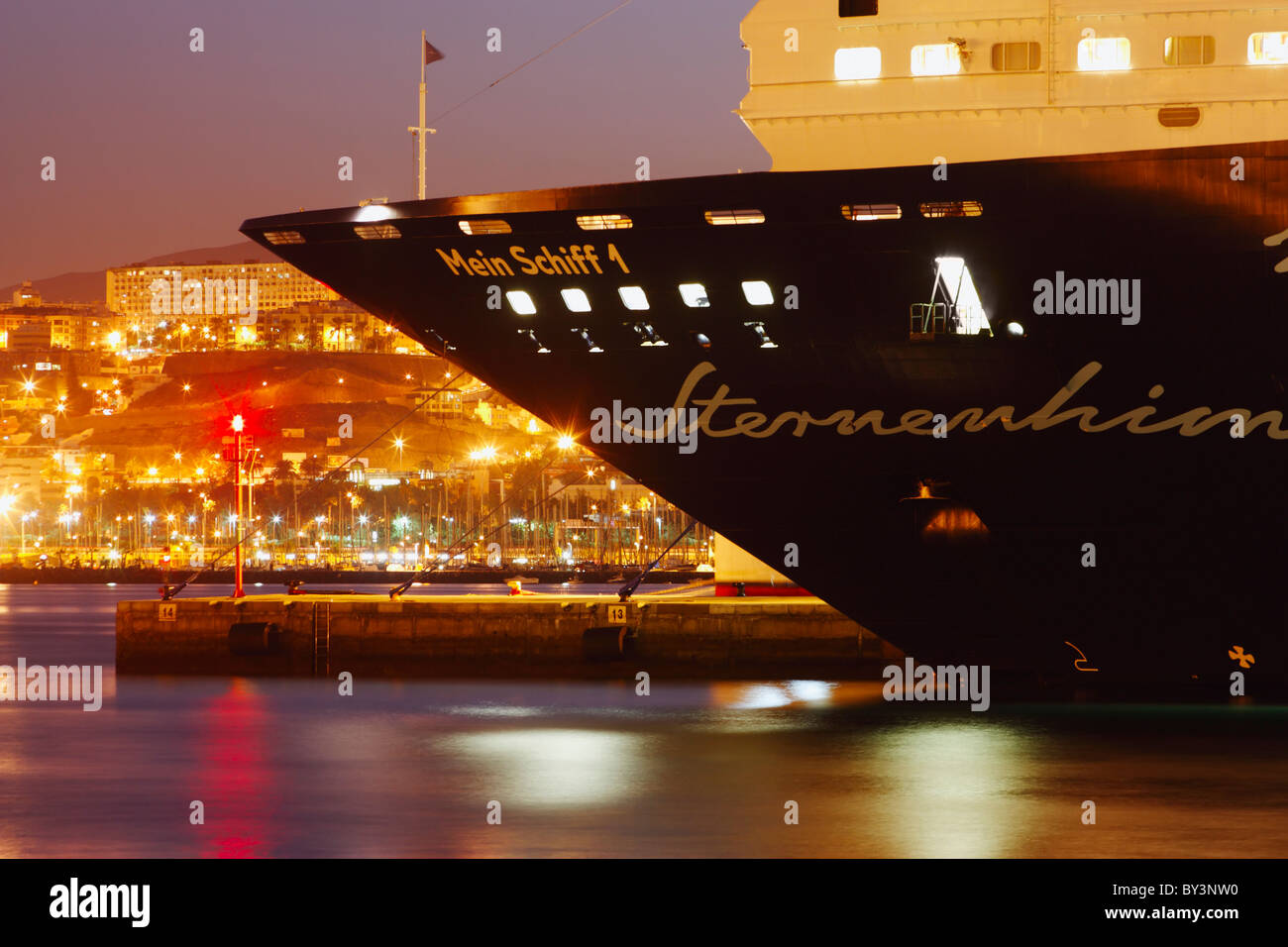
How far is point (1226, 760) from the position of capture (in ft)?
83.3

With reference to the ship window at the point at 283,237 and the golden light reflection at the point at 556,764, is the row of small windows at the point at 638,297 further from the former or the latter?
the golden light reflection at the point at 556,764

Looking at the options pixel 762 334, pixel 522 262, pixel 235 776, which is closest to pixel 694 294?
pixel 762 334

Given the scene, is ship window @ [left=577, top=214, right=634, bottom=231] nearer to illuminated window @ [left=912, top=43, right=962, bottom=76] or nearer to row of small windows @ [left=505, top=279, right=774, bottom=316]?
row of small windows @ [left=505, top=279, right=774, bottom=316]

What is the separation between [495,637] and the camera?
36938mm

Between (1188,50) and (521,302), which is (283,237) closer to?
(521,302)

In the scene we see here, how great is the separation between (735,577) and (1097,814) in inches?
616

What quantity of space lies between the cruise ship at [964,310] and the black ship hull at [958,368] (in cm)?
4

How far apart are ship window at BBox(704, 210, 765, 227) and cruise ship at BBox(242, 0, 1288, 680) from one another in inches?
1.2

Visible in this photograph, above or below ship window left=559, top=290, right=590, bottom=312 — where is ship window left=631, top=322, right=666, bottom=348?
below

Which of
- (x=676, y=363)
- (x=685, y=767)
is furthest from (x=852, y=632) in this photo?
(x=676, y=363)

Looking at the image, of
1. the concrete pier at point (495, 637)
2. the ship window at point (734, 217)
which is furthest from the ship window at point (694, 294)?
the concrete pier at point (495, 637)

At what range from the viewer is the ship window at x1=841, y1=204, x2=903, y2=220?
72.9 ft

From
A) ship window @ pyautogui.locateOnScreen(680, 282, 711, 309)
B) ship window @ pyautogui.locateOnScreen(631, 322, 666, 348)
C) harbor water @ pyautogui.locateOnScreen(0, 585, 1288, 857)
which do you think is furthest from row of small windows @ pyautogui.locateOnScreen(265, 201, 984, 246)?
harbor water @ pyautogui.locateOnScreen(0, 585, 1288, 857)
